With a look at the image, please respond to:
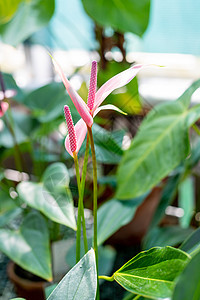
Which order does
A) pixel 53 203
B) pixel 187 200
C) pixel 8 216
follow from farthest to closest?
pixel 187 200 → pixel 8 216 → pixel 53 203

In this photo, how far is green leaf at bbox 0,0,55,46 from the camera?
613 millimetres

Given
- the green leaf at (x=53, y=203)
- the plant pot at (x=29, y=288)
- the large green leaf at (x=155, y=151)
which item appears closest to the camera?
the green leaf at (x=53, y=203)

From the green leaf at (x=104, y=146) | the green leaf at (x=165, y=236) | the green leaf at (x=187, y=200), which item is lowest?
the green leaf at (x=187, y=200)

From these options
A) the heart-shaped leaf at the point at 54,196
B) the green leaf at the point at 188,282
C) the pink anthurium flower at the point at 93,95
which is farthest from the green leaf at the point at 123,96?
the green leaf at the point at 188,282

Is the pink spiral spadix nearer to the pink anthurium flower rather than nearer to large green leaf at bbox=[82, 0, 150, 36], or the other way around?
the pink anthurium flower

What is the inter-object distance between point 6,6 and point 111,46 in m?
0.24

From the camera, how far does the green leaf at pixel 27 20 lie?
2.01 feet

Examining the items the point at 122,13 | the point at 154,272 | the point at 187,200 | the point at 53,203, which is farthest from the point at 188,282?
the point at 187,200

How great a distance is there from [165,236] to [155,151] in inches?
6.4

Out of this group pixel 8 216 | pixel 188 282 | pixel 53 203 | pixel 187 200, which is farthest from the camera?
pixel 187 200

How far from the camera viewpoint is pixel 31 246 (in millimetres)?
466

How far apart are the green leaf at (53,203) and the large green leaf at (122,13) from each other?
33 cm

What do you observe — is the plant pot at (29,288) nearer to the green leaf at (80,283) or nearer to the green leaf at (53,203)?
the green leaf at (53,203)

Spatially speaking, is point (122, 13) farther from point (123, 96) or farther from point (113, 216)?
point (113, 216)
